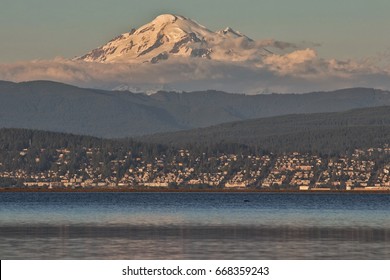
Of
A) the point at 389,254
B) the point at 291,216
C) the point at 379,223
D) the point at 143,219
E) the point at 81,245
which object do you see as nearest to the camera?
the point at 389,254

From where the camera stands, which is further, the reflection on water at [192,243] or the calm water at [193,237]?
the calm water at [193,237]

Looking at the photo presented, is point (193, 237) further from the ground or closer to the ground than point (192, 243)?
further from the ground

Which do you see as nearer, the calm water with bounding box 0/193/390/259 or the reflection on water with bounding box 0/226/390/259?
the reflection on water with bounding box 0/226/390/259

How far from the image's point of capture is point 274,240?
4579 inches

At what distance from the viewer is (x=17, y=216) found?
566ft

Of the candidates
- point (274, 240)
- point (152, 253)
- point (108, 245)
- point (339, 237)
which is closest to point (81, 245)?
point (108, 245)

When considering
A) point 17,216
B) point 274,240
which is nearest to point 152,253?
point 274,240

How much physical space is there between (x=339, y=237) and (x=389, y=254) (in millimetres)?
21120

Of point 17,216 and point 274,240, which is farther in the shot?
point 17,216

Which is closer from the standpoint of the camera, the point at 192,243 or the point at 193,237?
the point at 192,243

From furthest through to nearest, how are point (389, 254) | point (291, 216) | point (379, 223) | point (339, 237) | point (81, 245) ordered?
point (291, 216), point (379, 223), point (339, 237), point (81, 245), point (389, 254)
